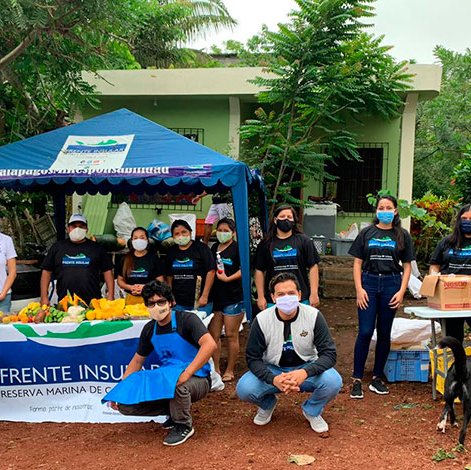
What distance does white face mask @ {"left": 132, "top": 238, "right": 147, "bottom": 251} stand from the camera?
19.8 feet

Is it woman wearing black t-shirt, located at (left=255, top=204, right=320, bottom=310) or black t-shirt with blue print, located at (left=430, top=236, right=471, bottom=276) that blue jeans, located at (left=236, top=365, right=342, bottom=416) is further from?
black t-shirt with blue print, located at (left=430, top=236, right=471, bottom=276)

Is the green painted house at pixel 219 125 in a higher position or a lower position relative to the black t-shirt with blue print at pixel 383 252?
higher

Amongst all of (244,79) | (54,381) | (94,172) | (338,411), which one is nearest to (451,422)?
(338,411)

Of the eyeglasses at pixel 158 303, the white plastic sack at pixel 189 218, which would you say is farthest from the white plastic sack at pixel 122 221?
the eyeglasses at pixel 158 303

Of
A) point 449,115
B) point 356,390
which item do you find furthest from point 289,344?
point 449,115

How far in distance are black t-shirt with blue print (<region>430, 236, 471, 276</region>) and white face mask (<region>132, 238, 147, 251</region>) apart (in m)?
2.82

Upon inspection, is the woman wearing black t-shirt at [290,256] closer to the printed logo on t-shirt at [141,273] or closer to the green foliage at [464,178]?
the printed logo on t-shirt at [141,273]

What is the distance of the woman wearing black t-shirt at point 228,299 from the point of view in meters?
5.99

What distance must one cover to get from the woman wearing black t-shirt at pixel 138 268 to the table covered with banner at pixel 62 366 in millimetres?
1018

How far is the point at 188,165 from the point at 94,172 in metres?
0.98

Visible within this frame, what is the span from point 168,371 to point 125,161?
2.68 m

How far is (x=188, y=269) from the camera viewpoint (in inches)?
232

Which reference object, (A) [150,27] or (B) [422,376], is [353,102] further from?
(A) [150,27]

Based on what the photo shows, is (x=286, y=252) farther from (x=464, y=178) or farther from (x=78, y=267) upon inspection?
(x=464, y=178)
